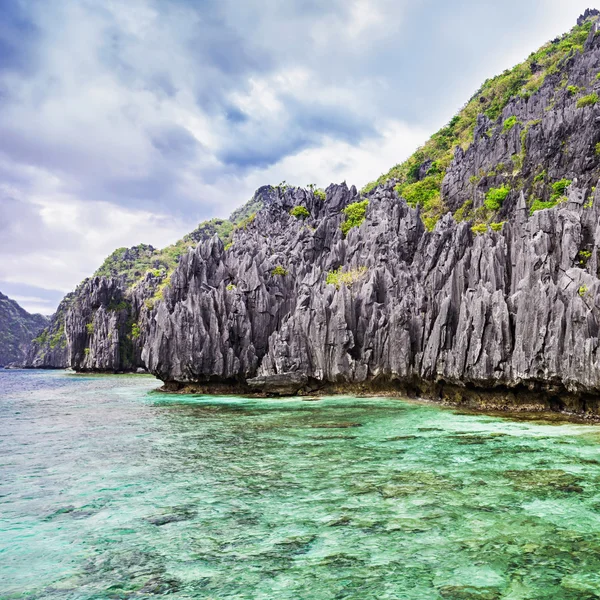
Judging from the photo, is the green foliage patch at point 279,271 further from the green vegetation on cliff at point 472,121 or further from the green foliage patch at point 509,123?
the green foliage patch at point 509,123

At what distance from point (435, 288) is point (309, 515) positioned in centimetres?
2616

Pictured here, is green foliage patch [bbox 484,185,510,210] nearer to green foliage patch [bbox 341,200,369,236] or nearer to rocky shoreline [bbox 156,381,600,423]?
green foliage patch [bbox 341,200,369,236]

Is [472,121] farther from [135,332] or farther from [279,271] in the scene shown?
[135,332]

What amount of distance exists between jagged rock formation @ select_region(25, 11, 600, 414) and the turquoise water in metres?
6.57

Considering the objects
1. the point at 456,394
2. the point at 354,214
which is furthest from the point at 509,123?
the point at 456,394

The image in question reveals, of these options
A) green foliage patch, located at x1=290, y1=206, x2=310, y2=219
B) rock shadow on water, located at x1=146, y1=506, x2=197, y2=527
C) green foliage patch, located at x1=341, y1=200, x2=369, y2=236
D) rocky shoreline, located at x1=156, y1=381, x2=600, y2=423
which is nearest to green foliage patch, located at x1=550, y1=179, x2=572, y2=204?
green foliage patch, located at x1=341, y1=200, x2=369, y2=236

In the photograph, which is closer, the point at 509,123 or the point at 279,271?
the point at 279,271

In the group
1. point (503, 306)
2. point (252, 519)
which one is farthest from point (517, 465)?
point (503, 306)

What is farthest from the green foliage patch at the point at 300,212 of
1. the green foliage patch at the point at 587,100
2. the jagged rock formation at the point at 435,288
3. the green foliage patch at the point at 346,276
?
the green foliage patch at the point at 587,100

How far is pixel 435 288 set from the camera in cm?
3341

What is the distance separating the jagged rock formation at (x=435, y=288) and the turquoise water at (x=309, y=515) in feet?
21.6

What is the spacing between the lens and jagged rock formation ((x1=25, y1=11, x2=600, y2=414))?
79.5 feet

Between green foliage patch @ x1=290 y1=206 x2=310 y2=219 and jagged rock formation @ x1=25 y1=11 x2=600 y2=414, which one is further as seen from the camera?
green foliage patch @ x1=290 y1=206 x2=310 y2=219

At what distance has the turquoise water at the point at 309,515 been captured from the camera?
707 cm
